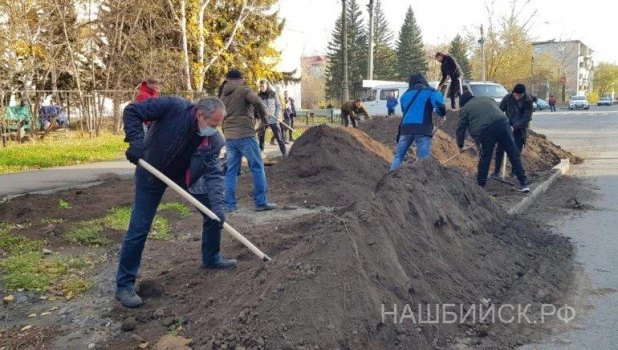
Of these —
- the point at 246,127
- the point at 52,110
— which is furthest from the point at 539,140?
the point at 52,110

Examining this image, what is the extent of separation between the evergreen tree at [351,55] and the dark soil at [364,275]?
52724 mm

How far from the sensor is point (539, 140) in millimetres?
13570

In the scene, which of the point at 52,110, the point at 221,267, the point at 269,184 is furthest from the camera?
the point at 52,110

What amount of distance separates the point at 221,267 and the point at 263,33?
27200 millimetres

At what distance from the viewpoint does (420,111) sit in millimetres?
7504

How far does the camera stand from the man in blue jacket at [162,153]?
3871mm

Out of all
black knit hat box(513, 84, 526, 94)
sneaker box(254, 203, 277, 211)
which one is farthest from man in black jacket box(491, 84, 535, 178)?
sneaker box(254, 203, 277, 211)

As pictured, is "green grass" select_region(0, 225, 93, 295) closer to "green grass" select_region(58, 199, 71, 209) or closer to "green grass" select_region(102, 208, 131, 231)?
"green grass" select_region(102, 208, 131, 231)

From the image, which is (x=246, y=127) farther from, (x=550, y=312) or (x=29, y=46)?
(x=29, y=46)

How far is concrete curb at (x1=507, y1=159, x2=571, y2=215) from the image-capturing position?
7.32 m

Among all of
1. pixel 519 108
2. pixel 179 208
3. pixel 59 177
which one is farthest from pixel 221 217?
pixel 59 177

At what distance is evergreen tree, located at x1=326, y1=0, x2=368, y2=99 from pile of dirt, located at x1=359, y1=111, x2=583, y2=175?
142 ft

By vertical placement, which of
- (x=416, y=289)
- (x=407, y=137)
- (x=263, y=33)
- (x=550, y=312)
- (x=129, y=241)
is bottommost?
(x=550, y=312)

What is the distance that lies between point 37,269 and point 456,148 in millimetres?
9728
